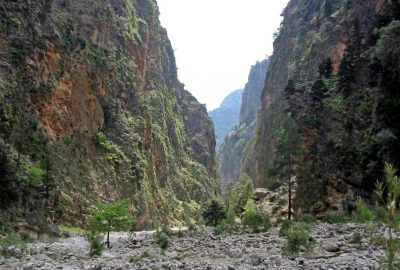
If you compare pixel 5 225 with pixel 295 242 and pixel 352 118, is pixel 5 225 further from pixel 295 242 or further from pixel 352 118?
pixel 352 118

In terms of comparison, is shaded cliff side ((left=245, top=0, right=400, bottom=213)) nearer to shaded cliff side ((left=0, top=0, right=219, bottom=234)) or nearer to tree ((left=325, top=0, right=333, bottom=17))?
shaded cliff side ((left=0, top=0, right=219, bottom=234))

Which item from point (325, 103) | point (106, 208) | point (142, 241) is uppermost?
point (325, 103)

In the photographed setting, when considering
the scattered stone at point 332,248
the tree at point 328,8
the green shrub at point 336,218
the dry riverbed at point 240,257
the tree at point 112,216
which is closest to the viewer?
the dry riverbed at point 240,257

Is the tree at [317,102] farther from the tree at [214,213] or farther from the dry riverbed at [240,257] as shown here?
the dry riverbed at [240,257]

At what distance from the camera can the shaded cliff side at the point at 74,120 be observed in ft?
131

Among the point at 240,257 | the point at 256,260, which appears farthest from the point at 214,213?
the point at 256,260

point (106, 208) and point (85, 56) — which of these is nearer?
point (106, 208)

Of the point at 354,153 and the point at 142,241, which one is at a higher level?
the point at 354,153


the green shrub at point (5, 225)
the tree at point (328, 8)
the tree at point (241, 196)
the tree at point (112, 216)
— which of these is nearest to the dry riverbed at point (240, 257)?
the tree at point (112, 216)

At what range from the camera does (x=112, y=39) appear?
Result: 296 feet

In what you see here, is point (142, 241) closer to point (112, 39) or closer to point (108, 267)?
point (108, 267)

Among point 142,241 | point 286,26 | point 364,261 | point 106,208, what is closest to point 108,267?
point 364,261

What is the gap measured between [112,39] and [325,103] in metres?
56.6

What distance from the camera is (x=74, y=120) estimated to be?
2227 inches
